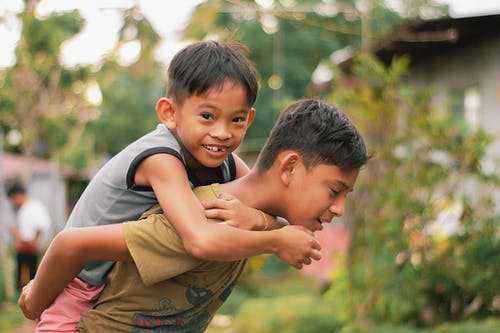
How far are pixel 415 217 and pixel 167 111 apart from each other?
18.9 feet

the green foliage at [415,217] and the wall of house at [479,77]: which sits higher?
the wall of house at [479,77]

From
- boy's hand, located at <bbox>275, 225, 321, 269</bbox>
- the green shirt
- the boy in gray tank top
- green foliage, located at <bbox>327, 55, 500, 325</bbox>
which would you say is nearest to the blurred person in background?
green foliage, located at <bbox>327, 55, 500, 325</bbox>

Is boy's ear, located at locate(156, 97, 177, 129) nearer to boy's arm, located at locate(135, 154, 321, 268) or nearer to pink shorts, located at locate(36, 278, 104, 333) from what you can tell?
boy's arm, located at locate(135, 154, 321, 268)

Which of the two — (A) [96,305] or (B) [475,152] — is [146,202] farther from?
(B) [475,152]

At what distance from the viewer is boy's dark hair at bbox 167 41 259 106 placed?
2.31 metres

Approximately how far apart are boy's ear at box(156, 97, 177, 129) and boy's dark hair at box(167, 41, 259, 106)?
28 millimetres

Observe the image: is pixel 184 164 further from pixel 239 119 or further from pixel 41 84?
pixel 41 84

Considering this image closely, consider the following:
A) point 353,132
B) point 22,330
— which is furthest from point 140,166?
point 22,330

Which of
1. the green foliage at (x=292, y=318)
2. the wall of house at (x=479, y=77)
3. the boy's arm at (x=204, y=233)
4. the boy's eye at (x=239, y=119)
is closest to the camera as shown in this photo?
the boy's arm at (x=204, y=233)

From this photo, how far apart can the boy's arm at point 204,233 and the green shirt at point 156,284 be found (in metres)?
0.08

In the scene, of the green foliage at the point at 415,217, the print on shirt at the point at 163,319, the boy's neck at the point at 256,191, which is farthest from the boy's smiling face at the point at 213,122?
the green foliage at the point at 415,217

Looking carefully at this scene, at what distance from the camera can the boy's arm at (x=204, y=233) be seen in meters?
2.16

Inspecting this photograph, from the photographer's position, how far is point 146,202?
2.39m

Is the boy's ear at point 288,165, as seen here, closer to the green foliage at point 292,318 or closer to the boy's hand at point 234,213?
the boy's hand at point 234,213
